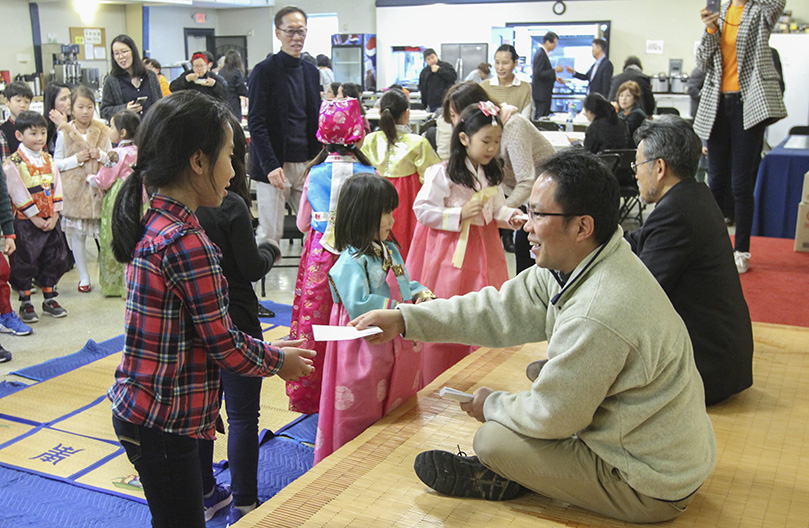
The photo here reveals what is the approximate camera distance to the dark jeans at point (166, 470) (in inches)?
61.6

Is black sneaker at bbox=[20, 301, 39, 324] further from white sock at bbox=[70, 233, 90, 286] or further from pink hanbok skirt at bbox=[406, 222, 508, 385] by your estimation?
pink hanbok skirt at bbox=[406, 222, 508, 385]

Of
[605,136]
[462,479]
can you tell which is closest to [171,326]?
[462,479]

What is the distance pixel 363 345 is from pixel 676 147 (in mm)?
1169

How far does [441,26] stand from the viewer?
14523mm

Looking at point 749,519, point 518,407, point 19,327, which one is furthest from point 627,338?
point 19,327

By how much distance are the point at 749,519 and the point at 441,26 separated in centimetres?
1375

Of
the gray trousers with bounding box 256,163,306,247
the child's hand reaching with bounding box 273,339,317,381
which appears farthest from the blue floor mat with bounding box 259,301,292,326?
the child's hand reaching with bounding box 273,339,317,381

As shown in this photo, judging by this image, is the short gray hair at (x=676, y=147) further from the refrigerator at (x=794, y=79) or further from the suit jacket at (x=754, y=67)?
the refrigerator at (x=794, y=79)

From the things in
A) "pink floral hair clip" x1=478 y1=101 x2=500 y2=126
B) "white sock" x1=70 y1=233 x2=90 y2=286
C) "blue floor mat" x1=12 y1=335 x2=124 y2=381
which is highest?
"pink floral hair clip" x1=478 y1=101 x2=500 y2=126

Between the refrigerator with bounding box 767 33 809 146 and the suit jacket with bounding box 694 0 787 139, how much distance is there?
606 cm

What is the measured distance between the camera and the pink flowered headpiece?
9.94ft

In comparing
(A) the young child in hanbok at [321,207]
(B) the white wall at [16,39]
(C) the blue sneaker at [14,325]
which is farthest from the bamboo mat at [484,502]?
(B) the white wall at [16,39]

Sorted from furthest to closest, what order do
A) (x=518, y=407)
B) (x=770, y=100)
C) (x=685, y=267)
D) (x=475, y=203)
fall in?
1. (x=770, y=100)
2. (x=475, y=203)
3. (x=685, y=267)
4. (x=518, y=407)

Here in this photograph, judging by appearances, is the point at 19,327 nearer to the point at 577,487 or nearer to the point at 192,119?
the point at 192,119
